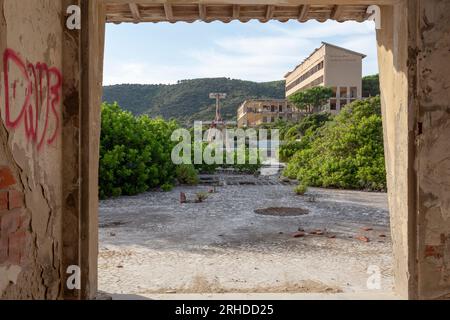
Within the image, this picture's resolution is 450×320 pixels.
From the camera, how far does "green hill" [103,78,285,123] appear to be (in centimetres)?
5920

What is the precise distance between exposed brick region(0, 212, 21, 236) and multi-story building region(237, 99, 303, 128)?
51719mm

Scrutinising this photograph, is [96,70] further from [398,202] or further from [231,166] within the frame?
[231,166]

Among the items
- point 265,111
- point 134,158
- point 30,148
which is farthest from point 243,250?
point 265,111

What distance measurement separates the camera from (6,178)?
240 cm

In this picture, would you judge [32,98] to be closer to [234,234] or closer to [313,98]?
[234,234]

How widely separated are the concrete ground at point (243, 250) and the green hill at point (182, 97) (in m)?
45.9

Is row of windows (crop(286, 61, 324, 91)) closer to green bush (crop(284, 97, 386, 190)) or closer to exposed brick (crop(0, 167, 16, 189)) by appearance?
green bush (crop(284, 97, 386, 190))

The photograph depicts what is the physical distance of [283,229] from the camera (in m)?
8.20

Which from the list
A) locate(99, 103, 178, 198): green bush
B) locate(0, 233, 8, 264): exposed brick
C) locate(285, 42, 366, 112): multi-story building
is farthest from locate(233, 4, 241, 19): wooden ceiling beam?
locate(285, 42, 366, 112): multi-story building

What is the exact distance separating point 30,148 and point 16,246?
2.04 feet

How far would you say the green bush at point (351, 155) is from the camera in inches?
547

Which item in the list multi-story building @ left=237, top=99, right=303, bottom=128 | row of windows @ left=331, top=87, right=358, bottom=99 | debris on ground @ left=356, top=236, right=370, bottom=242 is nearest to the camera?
debris on ground @ left=356, top=236, right=370, bottom=242
